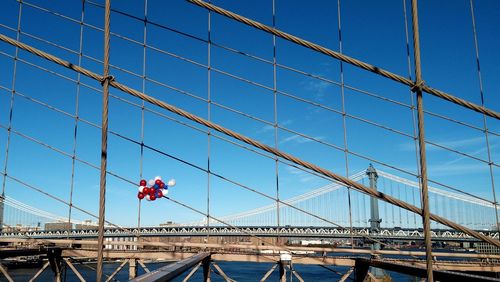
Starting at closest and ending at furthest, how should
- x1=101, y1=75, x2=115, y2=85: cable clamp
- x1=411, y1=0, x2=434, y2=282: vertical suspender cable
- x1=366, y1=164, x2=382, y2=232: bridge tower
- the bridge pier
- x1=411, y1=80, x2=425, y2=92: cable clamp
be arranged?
1. x1=411, y1=0, x2=434, y2=282: vertical suspender cable
2. x1=411, y1=80, x2=425, y2=92: cable clamp
3. x1=101, y1=75, x2=115, y2=85: cable clamp
4. the bridge pier
5. x1=366, y1=164, x2=382, y2=232: bridge tower

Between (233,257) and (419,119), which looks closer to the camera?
(419,119)

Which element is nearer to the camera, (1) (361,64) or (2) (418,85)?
(2) (418,85)

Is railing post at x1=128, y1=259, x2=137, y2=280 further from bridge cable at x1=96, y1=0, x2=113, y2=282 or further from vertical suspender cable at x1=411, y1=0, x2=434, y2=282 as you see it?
vertical suspender cable at x1=411, y1=0, x2=434, y2=282

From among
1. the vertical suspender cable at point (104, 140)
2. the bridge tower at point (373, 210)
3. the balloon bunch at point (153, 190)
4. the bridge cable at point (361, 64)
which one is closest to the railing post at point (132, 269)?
the balloon bunch at point (153, 190)

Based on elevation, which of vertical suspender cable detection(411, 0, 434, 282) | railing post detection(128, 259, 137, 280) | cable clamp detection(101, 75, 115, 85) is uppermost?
cable clamp detection(101, 75, 115, 85)

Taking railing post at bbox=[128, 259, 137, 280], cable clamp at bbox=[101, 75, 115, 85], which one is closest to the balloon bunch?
railing post at bbox=[128, 259, 137, 280]

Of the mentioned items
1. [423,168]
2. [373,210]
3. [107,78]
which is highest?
[373,210]

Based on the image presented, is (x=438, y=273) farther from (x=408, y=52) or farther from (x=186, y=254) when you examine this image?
(x=186, y=254)

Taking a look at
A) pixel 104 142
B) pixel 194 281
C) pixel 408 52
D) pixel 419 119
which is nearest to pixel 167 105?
pixel 104 142

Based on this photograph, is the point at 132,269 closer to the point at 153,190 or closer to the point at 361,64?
the point at 153,190

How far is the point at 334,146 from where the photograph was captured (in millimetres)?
7777

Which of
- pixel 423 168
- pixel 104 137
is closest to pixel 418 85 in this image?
pixel 423 168

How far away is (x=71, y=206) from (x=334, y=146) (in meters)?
4.91

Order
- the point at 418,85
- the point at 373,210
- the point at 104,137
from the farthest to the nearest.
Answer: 1. the point at 373,210
2. the point at 104,137
3. the point at 418,85
